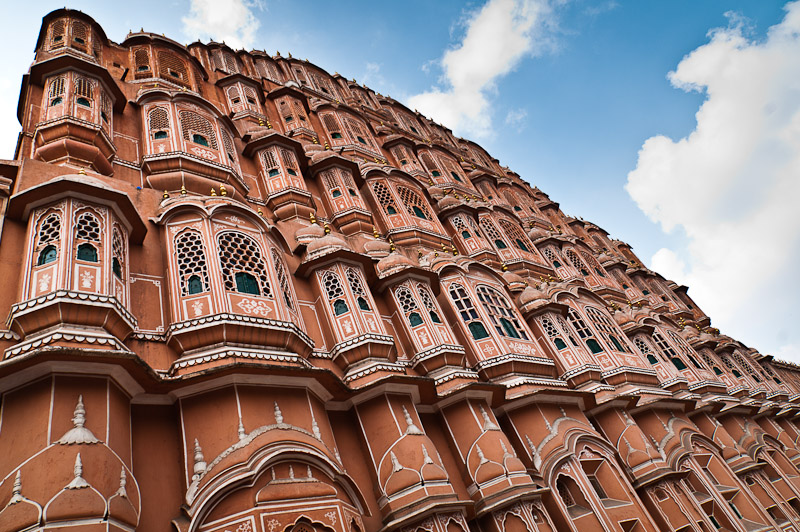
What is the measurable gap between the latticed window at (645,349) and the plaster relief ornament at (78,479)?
2059 cm

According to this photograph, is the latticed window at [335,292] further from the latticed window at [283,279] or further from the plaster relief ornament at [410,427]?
the plaster relief ornament at [410,427]

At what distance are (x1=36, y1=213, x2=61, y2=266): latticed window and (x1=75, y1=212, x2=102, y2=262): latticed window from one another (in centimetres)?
32

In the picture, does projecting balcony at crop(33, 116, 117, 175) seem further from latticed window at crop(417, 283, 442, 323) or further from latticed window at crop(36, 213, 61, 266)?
latticed window at crop(417, 283, 442, 323)

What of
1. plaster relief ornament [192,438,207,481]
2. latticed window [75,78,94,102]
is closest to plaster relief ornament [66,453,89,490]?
plaster relief ornament [192,438,207,481]

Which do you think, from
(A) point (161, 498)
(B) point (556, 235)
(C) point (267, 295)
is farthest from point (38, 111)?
(B) point (556, 235)

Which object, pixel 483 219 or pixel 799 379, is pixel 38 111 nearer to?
pixel 483 219

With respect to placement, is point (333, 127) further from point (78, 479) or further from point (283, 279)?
point (78, 479)

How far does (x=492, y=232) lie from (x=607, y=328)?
22.9 feet

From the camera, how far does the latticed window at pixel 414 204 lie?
65.2 feet

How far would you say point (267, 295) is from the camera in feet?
33.3

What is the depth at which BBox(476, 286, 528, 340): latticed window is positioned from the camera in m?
14.8

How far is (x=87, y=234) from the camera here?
8.64m

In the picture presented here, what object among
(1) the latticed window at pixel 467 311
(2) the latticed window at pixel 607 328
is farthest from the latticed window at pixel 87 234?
(2) the latticed window at pixel 607 328

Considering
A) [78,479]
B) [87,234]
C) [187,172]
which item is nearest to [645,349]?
[187,172]
